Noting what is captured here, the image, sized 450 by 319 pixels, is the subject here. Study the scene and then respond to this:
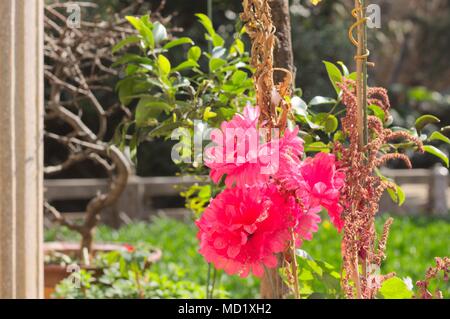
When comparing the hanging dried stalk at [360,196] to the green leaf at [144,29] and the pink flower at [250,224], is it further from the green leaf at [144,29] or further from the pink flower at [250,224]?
the green leaf at [144,29]

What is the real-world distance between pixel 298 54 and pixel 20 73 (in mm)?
5112

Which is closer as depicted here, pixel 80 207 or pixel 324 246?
pixel 324 246

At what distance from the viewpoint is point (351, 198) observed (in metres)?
1.05

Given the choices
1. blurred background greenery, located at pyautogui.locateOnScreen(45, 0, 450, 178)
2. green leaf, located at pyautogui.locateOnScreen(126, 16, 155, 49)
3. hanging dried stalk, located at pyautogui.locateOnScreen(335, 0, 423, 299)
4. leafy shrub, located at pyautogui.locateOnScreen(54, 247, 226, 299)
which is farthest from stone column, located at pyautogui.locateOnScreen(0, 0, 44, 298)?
blurred background greenery, located at pyautogui.locateOnScreen(45, 0, 450, 178)

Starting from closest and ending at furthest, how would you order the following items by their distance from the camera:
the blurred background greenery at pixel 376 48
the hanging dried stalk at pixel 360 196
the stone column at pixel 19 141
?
the hanging dried stalk at pixel 360 196
the stone column at pixel 19 141
the blurred background greenery at pixel 376 48

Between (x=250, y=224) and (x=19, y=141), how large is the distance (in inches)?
23.8

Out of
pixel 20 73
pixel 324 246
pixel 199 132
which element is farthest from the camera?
pixel 324 246

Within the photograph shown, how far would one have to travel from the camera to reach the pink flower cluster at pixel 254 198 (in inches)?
41.8

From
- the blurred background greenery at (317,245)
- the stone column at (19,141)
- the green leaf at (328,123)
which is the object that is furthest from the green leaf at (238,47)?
the blurred background greenery at (317,245)

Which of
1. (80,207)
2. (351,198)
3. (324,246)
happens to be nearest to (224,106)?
(351,198)

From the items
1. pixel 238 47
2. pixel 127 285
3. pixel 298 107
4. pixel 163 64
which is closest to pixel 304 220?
pixel 298 107

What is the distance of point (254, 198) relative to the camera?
1.08 m
